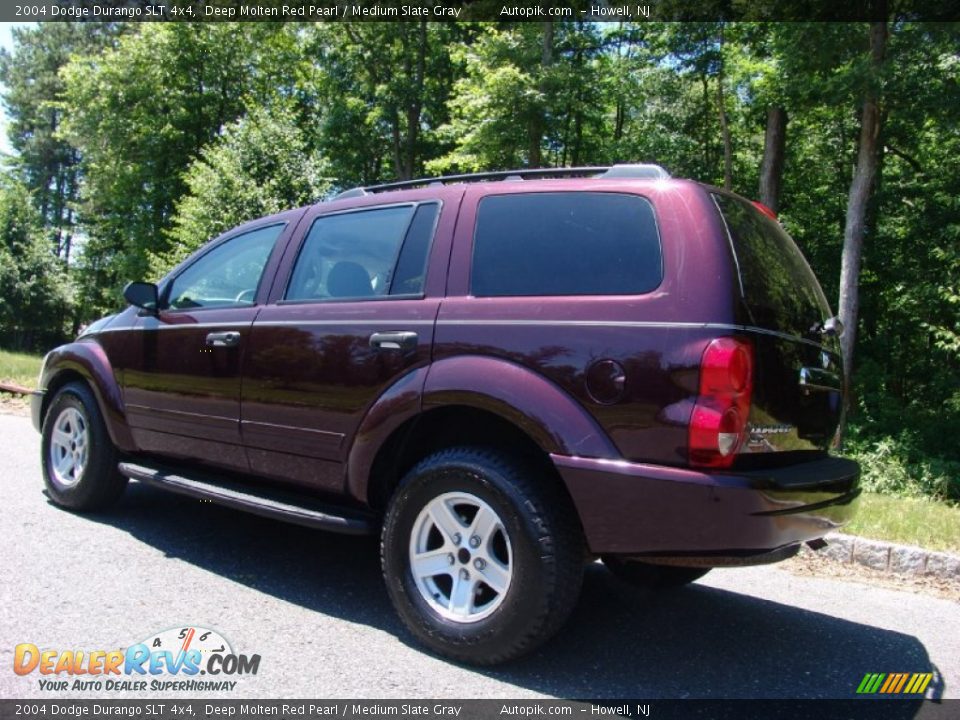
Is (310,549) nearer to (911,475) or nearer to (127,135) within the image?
(911,475)

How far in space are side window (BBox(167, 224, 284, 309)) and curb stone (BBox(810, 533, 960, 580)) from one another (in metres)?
3.82

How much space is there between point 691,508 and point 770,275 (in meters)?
1.09

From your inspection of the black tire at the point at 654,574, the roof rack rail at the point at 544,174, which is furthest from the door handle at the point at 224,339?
the black tire at the point at 654,574

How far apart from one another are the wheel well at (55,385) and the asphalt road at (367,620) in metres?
0.70

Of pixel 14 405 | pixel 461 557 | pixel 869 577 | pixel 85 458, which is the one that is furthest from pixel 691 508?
pixel 14 405

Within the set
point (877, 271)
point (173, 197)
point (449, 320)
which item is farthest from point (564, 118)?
point (449, 320)

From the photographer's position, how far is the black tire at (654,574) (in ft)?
12.7

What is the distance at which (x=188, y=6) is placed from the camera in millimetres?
26859

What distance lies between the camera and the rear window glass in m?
2.98

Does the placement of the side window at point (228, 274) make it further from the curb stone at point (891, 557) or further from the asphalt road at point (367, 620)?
the curb stone at point (891, 557)

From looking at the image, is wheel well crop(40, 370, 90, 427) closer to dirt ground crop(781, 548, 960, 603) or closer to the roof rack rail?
the roof rack rail

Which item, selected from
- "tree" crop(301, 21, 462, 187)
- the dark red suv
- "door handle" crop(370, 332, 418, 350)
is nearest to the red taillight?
the dark red suv

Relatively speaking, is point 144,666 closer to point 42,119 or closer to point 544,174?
point 544,174

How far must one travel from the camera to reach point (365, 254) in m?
3.90
